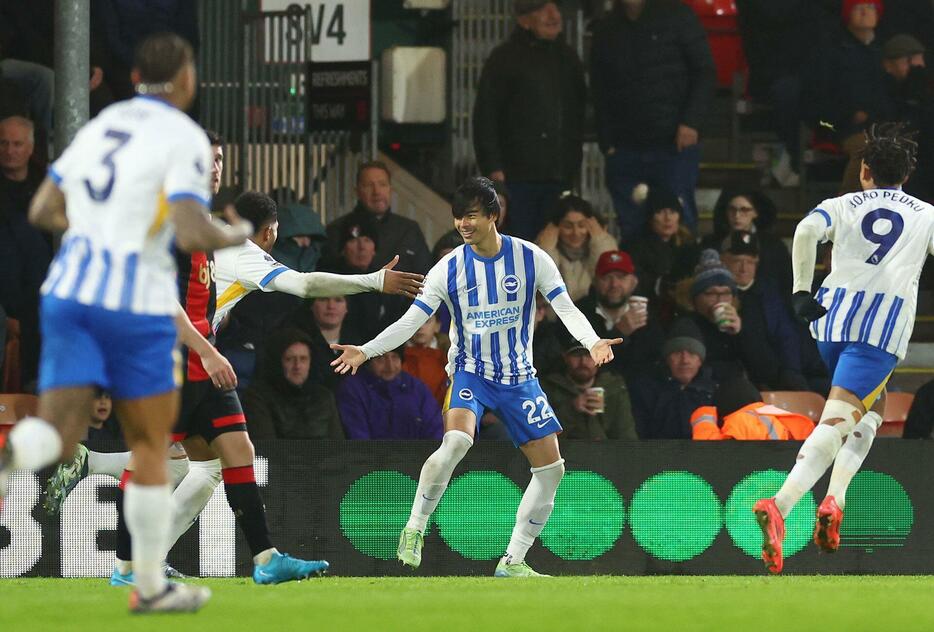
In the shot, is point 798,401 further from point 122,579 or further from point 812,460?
point 122,579

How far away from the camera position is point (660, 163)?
13516 millimetres

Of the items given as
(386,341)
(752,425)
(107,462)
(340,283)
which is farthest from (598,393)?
(340,283)

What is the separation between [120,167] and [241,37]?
310 inches

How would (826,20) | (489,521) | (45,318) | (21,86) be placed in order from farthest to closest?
(826,20), (21,86), (489,521), (45,318)

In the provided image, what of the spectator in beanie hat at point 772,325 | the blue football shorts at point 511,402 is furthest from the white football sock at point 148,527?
the spectator in beanie hat at point 772,325

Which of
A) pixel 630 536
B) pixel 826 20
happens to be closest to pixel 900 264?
pixel 630 536

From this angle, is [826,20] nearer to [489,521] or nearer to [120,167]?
[489,521]

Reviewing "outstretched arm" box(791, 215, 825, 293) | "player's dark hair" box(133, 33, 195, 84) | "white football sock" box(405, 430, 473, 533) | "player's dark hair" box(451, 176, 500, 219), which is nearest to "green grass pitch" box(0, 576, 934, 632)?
"white football sock" box(405, 430, 473, 533)

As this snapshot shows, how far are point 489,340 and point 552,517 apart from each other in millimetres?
1591

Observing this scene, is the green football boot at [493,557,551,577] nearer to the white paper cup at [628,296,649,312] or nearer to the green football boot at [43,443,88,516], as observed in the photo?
the green football boot at [43,443,88,516]

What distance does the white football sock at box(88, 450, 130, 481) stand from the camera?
9.56 m

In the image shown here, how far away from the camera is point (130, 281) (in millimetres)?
5699

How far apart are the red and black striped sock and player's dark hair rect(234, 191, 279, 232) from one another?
124 cm

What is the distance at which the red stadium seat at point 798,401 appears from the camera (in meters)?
11.9
